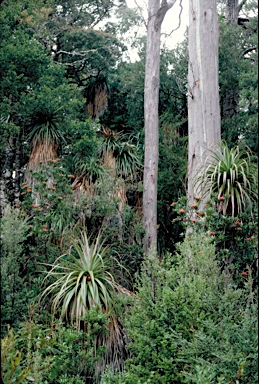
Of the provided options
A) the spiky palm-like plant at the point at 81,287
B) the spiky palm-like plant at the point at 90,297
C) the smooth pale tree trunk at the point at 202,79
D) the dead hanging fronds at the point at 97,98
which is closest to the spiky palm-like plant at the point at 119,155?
the dead hanging fronds at the point at 97,98

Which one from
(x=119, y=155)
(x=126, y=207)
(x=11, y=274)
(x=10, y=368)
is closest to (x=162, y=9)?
(x=119, y=155)

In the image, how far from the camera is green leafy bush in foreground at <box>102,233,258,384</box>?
4406mm

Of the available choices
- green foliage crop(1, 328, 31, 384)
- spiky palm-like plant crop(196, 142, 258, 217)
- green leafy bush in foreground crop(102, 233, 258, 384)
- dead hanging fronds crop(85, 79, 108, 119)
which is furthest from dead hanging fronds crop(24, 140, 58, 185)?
green foliage crop(1, 328, 31, 384)

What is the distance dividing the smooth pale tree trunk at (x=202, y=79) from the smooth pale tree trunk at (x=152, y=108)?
8.27 ft

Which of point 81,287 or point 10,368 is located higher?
point 81,287

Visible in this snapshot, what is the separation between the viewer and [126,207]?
9.04 m

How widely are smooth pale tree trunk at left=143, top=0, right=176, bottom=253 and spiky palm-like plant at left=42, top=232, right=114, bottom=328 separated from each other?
3197 millimetres

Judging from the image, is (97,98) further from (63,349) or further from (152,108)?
(63,349)

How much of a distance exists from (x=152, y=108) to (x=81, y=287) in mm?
5323

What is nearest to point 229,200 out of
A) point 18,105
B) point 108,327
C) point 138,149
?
point 108,327

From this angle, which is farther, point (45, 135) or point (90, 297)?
point (45, 135)

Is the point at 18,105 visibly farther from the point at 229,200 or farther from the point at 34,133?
the point at 229,200

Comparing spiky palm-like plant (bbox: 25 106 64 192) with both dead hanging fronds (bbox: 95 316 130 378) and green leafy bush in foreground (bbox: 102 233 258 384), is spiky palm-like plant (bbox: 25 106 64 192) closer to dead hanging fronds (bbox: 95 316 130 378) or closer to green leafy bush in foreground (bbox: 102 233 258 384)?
dead hanging fronds (bbox: 95 316 130 378)

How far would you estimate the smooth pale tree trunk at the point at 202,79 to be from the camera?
7.64 metres
